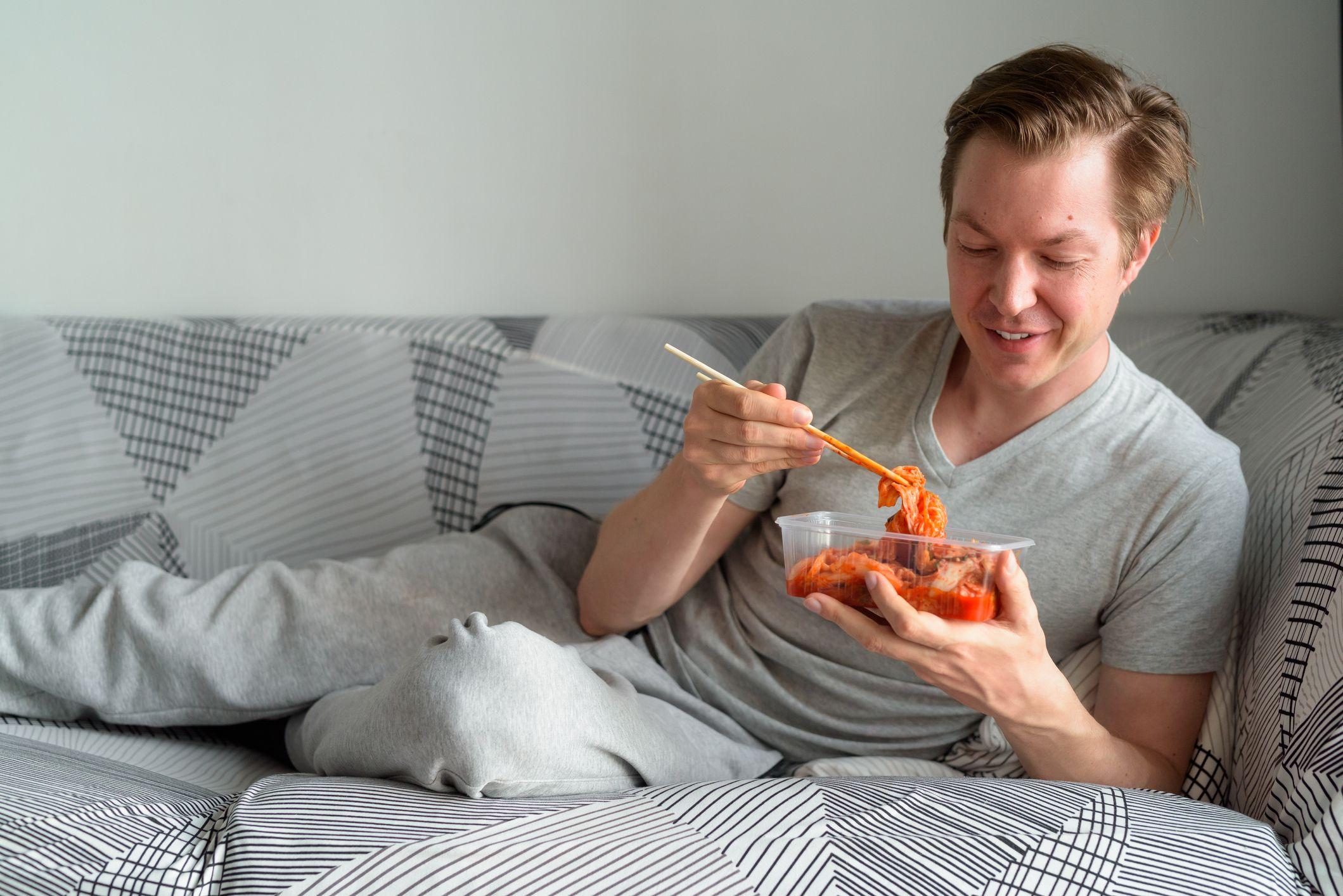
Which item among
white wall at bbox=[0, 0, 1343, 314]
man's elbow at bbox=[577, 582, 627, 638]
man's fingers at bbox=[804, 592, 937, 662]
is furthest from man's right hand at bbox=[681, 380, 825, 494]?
white wall at bbox=[0, 0, 1343, 314]

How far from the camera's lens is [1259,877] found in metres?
0.89

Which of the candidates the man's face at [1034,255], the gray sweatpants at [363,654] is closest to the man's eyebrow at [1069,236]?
the man's face at [1034,255]

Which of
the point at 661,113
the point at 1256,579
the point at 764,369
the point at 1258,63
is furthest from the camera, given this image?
the point at 661,113

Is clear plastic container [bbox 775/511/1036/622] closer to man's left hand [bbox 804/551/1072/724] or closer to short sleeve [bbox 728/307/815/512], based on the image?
man's left hand [bbox 804/551/1072/724]

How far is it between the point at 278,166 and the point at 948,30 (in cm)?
129

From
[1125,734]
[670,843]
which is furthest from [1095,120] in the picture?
[670,843]

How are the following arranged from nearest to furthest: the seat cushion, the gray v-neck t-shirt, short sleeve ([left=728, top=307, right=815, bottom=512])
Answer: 1. the seat cushion
2. the gray v-neck t-shirt
3. short sleeve ([left=728, top=307, right=815, bottom=512])

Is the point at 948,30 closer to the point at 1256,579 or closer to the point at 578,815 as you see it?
the point at 1256,579

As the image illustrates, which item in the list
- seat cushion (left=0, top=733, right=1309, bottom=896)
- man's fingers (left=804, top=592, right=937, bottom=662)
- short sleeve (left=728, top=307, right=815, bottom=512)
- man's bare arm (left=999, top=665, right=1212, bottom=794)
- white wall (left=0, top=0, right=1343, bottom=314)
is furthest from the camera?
white wall (left=0, top=0, right=1343, bottom=314)

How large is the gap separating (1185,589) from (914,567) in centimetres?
41

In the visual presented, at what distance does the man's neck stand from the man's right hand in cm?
31

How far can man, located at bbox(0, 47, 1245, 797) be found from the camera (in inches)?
41.0

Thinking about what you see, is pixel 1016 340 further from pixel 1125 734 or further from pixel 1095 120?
pixel 1125 734

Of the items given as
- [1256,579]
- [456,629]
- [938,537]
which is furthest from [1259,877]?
[456,629]
